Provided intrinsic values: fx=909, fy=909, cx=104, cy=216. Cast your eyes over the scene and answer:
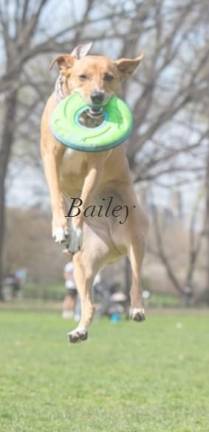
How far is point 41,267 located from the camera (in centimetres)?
5528

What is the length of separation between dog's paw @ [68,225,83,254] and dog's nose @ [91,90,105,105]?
836mm

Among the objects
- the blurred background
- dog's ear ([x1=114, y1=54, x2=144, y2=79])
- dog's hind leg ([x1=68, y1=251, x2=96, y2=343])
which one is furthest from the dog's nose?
the blurred background

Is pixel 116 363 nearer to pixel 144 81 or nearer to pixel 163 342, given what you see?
pixel 163 342

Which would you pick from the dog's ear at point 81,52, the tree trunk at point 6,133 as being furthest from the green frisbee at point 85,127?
the tree trunk at point 6,133

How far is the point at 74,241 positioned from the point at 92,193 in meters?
0.45

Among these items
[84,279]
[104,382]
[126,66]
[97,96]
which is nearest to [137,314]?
[84,279]

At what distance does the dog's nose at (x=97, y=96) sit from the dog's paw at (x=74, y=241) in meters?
0.84

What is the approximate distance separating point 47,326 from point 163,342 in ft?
13.3

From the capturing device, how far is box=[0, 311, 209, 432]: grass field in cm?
807

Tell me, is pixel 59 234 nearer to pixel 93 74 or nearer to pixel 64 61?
pixel 93 74

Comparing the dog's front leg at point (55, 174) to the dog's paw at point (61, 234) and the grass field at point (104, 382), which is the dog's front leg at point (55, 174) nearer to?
the dog's paw at point (61, 234)

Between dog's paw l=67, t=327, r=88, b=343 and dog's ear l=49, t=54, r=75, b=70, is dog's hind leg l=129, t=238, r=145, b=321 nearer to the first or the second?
dog's paw l=67, t=327, r=88, b=343

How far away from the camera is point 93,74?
5855mm

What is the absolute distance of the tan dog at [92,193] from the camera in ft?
19.3
